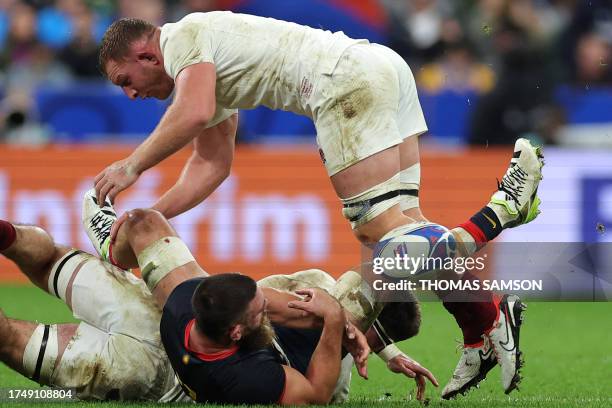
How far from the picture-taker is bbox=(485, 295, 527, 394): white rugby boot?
6324mm

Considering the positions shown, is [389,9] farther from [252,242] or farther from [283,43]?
[283,43]

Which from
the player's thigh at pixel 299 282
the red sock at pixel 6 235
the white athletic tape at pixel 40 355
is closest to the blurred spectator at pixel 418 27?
the player's thigh at pixel 299 282

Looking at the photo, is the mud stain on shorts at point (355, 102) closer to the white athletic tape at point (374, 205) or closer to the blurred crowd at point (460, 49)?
the white athletic tape at point (374, 205)

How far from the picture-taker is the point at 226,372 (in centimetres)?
552

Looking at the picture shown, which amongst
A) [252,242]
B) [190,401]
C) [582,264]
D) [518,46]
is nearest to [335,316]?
[190,401]

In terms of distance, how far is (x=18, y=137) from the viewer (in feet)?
43.7

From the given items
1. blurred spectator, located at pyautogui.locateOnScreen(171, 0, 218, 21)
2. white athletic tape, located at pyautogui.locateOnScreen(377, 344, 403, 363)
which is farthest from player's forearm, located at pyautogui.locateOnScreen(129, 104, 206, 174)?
blurred spectator, located at pyautogui.locateOnScreen(171, 0, 218, 21)

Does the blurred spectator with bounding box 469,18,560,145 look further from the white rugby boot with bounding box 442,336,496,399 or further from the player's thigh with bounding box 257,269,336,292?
the player's thigh with bounding box 257,269,336,292

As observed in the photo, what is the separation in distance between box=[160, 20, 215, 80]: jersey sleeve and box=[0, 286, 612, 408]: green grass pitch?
1.75 metres

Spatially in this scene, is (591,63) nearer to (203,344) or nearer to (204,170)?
(204,170)

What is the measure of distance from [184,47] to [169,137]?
51cm

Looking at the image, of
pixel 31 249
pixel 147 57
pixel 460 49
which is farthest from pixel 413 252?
pixel 460 49

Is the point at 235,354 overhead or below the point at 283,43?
below

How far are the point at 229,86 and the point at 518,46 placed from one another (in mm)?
7130
